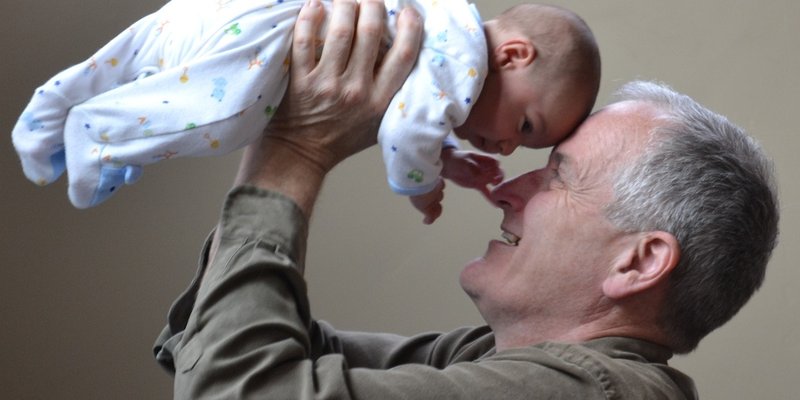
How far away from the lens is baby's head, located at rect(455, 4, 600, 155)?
60.9 inches

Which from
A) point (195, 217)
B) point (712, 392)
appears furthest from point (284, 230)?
point (712, 392)

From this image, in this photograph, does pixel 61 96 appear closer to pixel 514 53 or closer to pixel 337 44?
pixel 337 44

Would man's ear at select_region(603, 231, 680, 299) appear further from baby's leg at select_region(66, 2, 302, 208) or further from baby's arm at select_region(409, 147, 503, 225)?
baby's leg at select_region(66, 2, 302, 208)

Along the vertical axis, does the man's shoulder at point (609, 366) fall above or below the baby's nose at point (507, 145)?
below

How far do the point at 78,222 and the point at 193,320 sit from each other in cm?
133

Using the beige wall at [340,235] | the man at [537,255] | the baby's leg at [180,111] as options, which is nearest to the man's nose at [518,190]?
the man at [537,255]

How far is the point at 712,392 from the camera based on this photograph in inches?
110

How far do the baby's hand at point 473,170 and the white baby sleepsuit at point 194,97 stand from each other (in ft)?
1.05

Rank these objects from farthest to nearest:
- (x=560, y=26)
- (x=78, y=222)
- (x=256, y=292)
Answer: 1. (x=78, y=222)
2. (x=560, y=26)
3. (x=256, y=292)

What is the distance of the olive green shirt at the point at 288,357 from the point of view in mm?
1325

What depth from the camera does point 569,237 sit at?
5.31 ft

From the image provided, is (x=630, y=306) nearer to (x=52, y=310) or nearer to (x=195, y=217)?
(x=195, y=217)

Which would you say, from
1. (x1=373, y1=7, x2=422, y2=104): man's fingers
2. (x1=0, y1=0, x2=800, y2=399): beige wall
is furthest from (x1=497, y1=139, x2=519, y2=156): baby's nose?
(x1=0, y1=0, x2=800, y2=399): beige wall

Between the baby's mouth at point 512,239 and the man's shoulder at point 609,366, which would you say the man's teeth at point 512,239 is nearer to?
the baby's mouth at point 512,239
